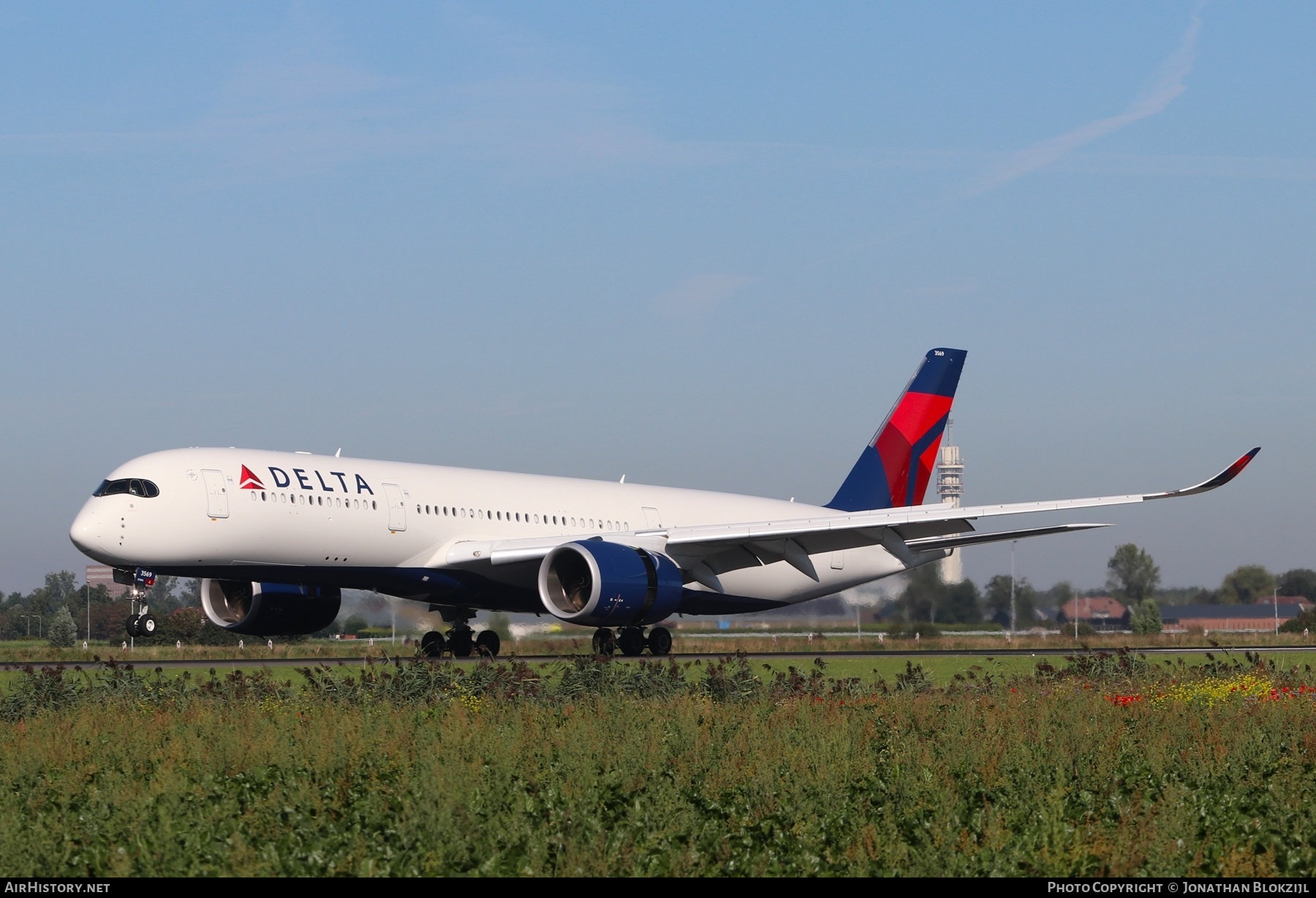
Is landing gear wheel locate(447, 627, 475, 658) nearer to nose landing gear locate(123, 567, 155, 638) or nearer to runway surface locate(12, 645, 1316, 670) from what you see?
runway surface locate(12, 645, 1316, 670)

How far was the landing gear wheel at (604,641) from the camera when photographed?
32656 millimetres

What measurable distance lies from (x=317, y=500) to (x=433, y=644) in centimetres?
546

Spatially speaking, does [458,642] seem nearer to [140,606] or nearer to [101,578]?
[140,606]

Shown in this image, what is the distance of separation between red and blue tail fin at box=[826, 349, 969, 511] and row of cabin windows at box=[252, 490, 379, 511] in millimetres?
14927

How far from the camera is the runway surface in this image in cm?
2766

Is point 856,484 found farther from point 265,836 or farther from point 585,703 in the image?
point 265,836

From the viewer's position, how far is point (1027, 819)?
10.1 metres

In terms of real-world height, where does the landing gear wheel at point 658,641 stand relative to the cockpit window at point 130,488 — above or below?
below

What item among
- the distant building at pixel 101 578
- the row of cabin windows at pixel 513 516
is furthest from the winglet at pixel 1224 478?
the distant building at pixel 101 578

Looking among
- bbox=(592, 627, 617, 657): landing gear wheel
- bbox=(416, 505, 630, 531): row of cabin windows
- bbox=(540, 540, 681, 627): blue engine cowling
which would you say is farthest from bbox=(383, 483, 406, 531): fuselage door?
bbox=(592, 627, 617, 657): landing gear wheel

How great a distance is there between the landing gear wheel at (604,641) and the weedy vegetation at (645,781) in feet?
46.5

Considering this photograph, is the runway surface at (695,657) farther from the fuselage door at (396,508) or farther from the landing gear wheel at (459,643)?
the fuselage door at (396,508)

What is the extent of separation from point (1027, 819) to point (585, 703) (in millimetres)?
7360
